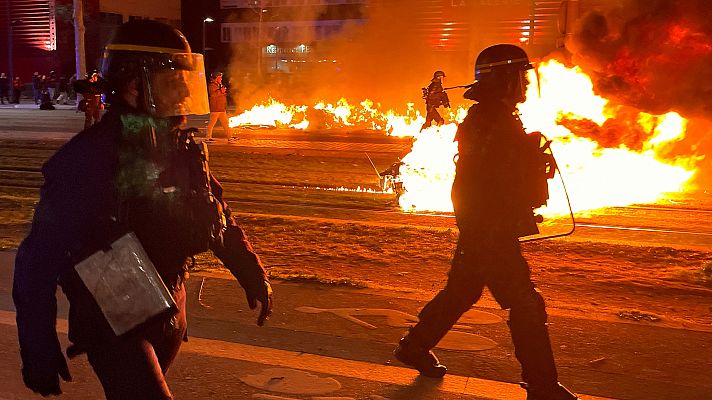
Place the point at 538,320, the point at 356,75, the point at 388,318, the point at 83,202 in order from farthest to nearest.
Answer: the point at 356,75 → the point at 388,318 → the point at 538,320 → the point at 83,202

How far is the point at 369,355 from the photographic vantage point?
424cm

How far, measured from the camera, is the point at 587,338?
14.8 feet

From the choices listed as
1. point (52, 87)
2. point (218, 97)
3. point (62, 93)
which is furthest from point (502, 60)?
point (62, 93)

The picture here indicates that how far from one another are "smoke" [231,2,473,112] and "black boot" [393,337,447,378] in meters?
24.8

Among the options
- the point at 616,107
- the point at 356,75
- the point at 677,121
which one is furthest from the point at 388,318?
the point at 356,75

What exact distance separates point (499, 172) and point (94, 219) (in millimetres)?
1924

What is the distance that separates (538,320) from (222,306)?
7.99 ft

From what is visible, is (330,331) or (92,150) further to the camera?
(330,331)

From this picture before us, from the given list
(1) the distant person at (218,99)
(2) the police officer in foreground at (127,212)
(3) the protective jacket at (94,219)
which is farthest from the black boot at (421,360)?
(1) the distant person at (218,99)

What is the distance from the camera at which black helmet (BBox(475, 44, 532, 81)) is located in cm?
348

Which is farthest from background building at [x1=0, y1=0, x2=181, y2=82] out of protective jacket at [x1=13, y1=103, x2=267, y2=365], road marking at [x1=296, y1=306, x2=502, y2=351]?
protective jacket at [x1=13, y1=103, x2=267, y2=365]

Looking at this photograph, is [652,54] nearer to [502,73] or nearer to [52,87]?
[502,73]

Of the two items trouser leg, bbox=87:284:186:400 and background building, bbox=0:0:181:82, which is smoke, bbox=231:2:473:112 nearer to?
background building, bbox=0:0:181:82

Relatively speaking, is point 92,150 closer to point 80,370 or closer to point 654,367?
point 80,370
